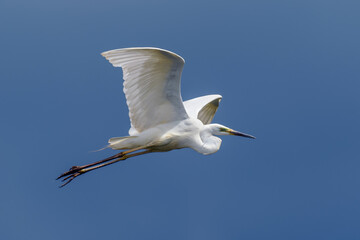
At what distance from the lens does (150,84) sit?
8.16m

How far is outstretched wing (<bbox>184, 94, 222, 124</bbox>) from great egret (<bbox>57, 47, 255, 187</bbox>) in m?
0.51

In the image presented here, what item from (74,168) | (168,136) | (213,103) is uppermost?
(213,103)

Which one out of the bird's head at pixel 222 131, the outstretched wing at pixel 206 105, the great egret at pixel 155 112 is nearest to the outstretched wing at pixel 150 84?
the great egret at pixel 155 112

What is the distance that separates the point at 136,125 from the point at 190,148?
0.96m

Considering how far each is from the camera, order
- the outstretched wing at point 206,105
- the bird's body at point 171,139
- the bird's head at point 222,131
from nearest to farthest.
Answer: the bird's body at point 171,139, the bird's head at point 222,131, the outstretched wing at point 206,105

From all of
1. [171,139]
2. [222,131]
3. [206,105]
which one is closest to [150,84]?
[171,139]

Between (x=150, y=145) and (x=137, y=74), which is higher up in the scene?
(x=137, y=74)

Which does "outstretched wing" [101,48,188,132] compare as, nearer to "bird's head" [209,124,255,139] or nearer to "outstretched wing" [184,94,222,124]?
"bird's head" [209,124,255,139]

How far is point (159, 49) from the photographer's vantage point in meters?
7.49

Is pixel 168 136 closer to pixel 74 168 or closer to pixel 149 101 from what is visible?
pixel 149 101

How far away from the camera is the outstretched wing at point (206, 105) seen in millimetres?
10250

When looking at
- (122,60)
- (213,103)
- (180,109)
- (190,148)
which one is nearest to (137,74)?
(122,60)

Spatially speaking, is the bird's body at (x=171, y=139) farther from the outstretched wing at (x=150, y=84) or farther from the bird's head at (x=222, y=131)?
the bird's head at (x=222, y=131)

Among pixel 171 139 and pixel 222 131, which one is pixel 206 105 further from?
pixel 171 139
